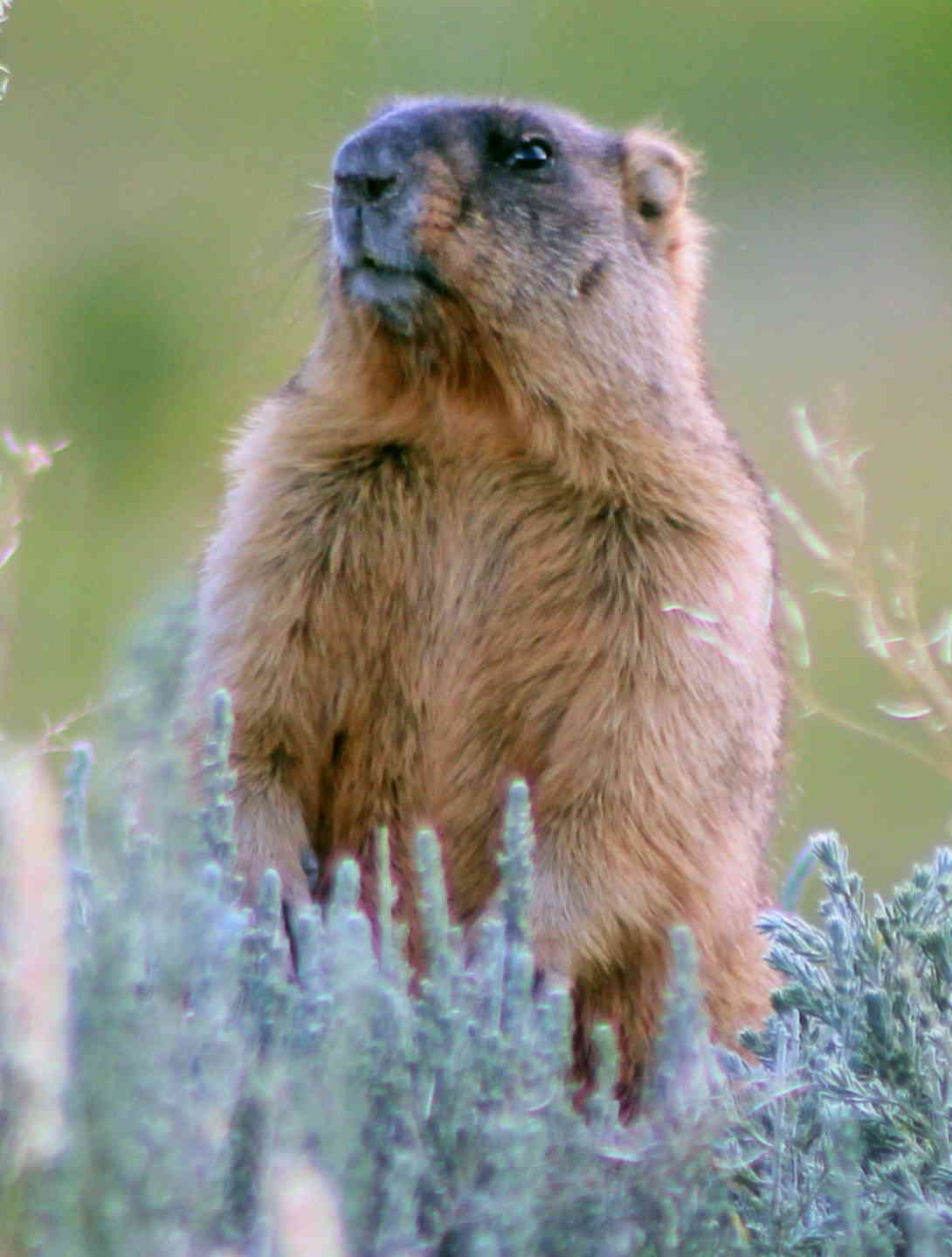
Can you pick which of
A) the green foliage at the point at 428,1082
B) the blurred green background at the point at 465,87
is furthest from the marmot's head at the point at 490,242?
the blurred green background at the point at 465,87

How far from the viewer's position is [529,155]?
4000 mm

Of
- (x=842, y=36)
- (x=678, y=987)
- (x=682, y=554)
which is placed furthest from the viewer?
(x=842, y=36)

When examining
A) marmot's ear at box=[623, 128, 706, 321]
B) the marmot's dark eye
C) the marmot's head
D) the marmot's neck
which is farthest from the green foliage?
marmot's ear at box=[623, 128, 706, 321]

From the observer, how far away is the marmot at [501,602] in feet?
11.9

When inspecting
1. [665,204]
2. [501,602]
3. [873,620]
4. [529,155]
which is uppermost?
[665,204]

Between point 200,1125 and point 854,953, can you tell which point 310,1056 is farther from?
point 854,953

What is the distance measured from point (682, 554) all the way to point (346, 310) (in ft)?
2.29

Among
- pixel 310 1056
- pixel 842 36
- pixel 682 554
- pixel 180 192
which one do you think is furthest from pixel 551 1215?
pixel 842 36

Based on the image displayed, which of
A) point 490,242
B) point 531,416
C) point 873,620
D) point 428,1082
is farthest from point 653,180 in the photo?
point 428,1082

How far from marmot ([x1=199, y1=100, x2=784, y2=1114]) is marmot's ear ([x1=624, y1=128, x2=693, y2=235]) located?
1.12 ft

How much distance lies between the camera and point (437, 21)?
7.99 meters

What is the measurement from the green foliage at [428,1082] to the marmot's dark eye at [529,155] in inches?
62.5

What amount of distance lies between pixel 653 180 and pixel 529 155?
1.22 ft

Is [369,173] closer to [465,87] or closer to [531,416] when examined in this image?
[531,416]
